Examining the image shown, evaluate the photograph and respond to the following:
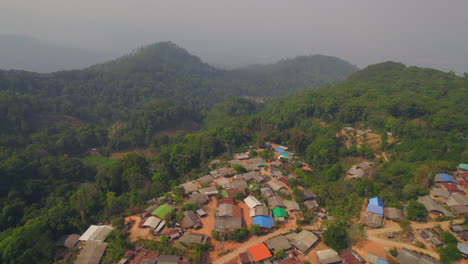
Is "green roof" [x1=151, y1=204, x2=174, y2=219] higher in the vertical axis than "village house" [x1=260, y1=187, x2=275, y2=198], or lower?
lower

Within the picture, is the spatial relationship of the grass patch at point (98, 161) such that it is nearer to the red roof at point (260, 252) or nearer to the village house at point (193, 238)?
the village house at point (193, 238)

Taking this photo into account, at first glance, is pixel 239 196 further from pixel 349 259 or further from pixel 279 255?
pixel 349 259

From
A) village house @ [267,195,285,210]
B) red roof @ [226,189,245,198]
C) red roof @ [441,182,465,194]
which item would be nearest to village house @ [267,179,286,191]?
village house @ [267,195,285,210]

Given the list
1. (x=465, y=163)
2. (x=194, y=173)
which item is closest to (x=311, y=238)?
(x=194, y=173)

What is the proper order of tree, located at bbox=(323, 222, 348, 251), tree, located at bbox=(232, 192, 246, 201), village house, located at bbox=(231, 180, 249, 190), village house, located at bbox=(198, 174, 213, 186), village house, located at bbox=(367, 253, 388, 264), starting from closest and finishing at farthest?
village house, located at bbox=(367, 253, 388, 264), tree, located at bbox=(323, 222, 348, 251), tree, located at bbox=(232, 192, 246, 201), village house, located at bbox=(231, 180, 249, 190), village house, located at bbox=(198, 174, 213, 186)

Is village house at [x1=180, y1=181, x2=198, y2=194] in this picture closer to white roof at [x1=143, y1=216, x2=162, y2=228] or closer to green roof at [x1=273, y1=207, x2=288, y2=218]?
white roof at [x1=143, y1=216, x2=162, y2=228]

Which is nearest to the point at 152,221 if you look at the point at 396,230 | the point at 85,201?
the point at 85,201
